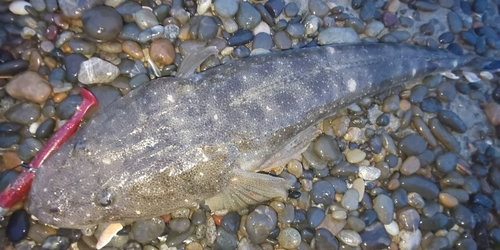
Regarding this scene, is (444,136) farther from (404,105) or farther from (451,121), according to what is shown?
(404,105)

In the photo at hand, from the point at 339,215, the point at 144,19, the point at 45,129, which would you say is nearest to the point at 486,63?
the point at 339,215

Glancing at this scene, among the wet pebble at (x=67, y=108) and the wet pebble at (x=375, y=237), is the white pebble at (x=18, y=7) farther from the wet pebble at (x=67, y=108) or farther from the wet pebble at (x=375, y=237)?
the wet pebble at (x=375, y=237)

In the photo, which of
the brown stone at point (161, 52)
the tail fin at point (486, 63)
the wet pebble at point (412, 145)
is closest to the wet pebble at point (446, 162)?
the wet pebble at point (412, 145)

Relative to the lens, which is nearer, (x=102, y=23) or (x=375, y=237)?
(x=102, y=23)

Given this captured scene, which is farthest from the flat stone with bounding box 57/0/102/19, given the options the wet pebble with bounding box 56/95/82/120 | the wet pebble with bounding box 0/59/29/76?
the wet pebble with bounding box 56/95/82/120

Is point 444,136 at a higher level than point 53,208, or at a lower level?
lower

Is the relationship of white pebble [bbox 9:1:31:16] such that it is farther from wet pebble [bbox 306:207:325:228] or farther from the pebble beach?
wet pebble [bbox 306:207:325:228]

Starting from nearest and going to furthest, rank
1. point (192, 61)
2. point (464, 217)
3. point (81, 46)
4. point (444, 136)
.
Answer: point (192, 61), point (81, 46), point (464, 217), point (444, 136)
